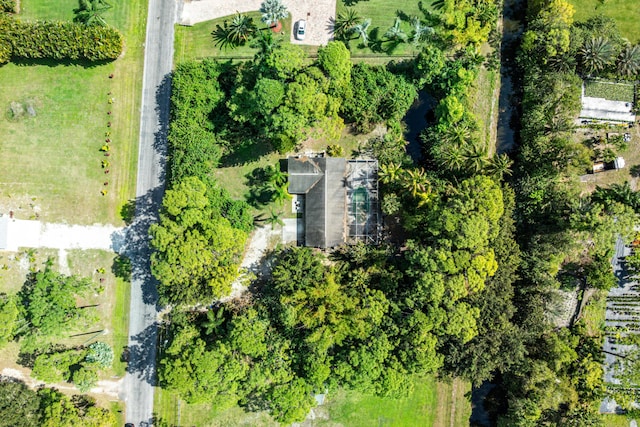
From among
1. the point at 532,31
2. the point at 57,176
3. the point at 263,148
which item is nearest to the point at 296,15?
the point at 263,148

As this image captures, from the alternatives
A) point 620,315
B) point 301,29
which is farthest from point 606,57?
point 301,29

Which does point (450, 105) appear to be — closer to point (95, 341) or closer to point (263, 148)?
point (263, 148)

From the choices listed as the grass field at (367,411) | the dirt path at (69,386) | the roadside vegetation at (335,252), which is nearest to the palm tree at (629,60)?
the roadside vegetation at (335,252)

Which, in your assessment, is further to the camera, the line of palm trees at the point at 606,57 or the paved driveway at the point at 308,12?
the paved driveway at the point at 308,12

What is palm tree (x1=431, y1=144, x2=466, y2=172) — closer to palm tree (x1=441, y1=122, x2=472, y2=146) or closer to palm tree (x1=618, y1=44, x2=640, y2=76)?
palm tree (x1=441, y1=122, x2=472, y2=146)

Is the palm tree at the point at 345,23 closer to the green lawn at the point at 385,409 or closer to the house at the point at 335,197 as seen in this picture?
the house at the point at 335,197

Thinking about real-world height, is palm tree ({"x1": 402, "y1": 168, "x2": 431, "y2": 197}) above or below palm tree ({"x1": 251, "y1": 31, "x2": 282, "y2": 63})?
below

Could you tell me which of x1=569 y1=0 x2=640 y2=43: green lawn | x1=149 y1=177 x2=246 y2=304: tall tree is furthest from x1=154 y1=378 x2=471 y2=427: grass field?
x1=569 y1=0 x2=640 y2=43: green lawn

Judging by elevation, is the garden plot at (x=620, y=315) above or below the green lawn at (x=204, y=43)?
below
